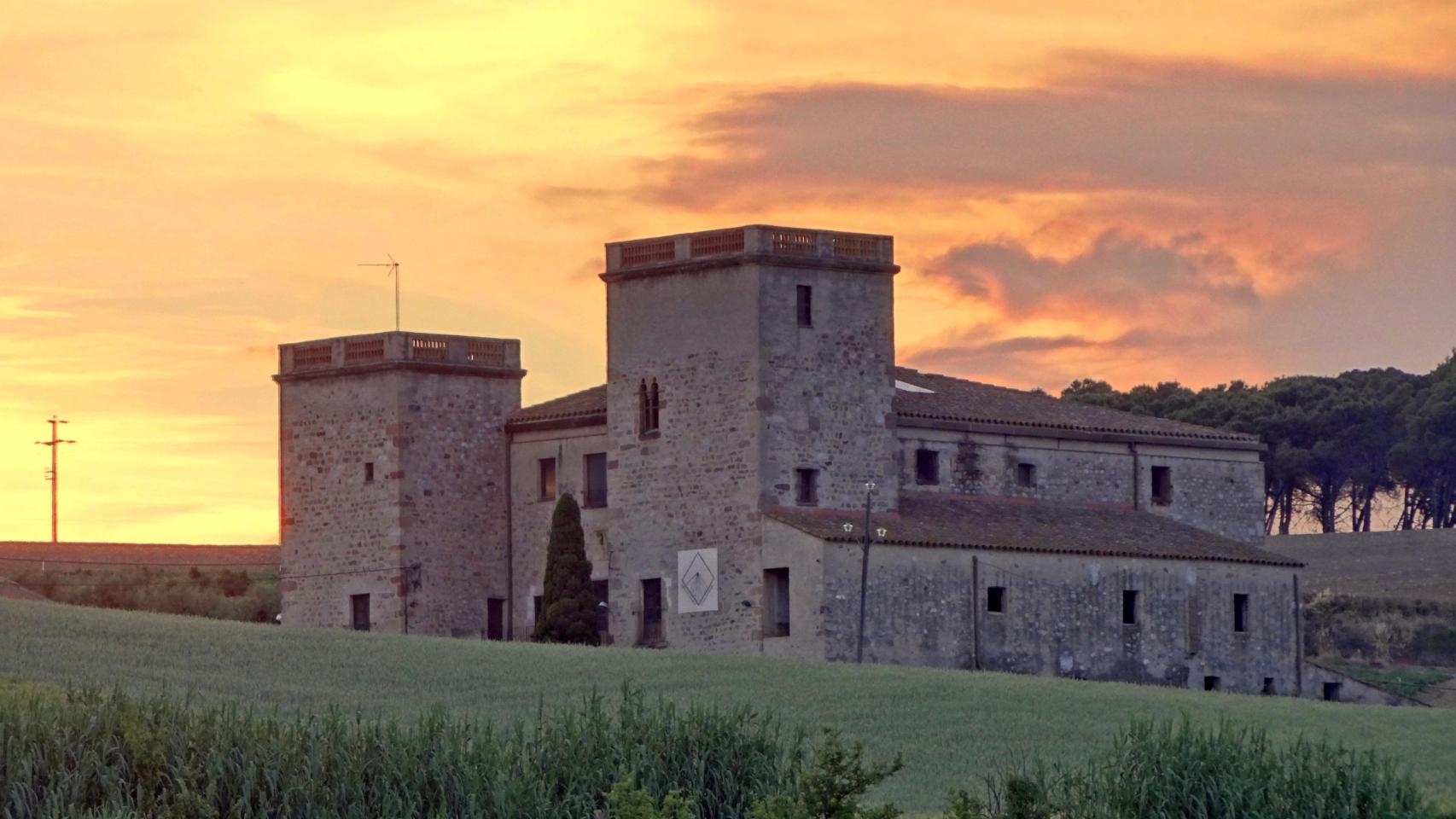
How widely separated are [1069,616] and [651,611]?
859 centimetres

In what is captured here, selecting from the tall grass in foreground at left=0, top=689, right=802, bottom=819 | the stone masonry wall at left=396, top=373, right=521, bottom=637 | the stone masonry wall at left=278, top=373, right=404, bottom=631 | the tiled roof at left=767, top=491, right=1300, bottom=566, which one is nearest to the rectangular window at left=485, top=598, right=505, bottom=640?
the stone masonry wall at left=396, top=373, right=521, bottom=637

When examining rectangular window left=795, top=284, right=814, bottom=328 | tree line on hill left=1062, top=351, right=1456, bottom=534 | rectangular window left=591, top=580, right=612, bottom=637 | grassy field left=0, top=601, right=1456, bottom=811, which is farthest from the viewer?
tree line on hill left=1062, top=351, right=1456, bottom=534

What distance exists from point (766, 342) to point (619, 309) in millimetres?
3964

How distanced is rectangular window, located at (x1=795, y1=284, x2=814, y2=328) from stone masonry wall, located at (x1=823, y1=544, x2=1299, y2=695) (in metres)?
5.12

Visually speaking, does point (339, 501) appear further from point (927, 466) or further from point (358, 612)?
point (927, 466)

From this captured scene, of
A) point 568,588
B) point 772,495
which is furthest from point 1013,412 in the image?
point 568,588

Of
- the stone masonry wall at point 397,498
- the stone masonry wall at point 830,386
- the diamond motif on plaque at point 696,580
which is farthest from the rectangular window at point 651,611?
the stone masonry wall at point 397,498

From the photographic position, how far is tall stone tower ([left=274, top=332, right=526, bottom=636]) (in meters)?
59.2

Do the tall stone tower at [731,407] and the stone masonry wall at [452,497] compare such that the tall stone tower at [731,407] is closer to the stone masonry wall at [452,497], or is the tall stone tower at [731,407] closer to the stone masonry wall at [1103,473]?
the stone masonry wall at [1103,473]

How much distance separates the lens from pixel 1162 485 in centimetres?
6291

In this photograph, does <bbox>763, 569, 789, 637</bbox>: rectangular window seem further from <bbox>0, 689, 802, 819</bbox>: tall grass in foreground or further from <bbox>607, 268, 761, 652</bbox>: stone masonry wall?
<bbox>0, 689, 802, 819</bbox>: tall grass in foreground

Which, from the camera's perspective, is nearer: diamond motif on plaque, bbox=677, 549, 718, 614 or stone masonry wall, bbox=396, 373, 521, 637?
diamond motif on plaque, bbox=677, 549, 718, 614

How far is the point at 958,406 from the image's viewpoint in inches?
2359

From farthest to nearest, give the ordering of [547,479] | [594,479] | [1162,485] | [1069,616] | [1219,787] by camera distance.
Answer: [1162,485] → [547,479] → [594,479] → [1069,616] → [1219,787]
